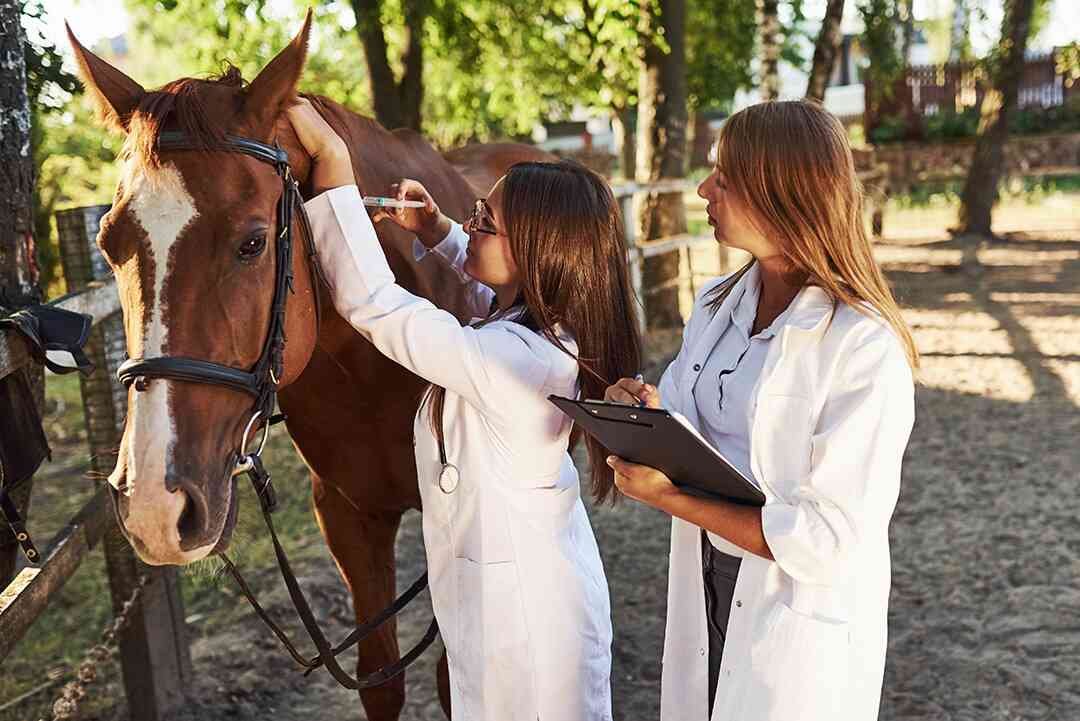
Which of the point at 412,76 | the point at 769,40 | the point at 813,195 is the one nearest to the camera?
the point at 813,195

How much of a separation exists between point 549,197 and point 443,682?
56.9 inches

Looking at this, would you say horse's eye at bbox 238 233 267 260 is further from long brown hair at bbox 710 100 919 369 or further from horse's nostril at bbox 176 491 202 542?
long brown hair at bbox 710 100 919 369

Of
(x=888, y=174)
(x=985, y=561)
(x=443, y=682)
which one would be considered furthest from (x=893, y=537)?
(x=888, y=174)

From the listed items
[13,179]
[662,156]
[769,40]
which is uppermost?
[769,40]

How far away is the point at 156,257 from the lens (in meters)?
1.68

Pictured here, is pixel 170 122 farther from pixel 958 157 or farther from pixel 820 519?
pixel 958 157

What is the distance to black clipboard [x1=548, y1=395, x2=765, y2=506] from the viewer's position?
5.09 feet

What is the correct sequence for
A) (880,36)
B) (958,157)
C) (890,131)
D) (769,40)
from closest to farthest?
(769,40) < (880,36) < (958,157) < (890,131)

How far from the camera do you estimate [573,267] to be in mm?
1914

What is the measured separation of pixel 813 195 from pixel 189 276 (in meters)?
1.05

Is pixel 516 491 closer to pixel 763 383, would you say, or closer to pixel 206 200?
pixel 763 383

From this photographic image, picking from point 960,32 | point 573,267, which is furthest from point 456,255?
point 960,32

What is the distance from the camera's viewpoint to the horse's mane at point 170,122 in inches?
68.3

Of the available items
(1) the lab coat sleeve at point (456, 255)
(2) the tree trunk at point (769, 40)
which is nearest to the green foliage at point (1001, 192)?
A: (2) the tree trunk at point (769, 40)
